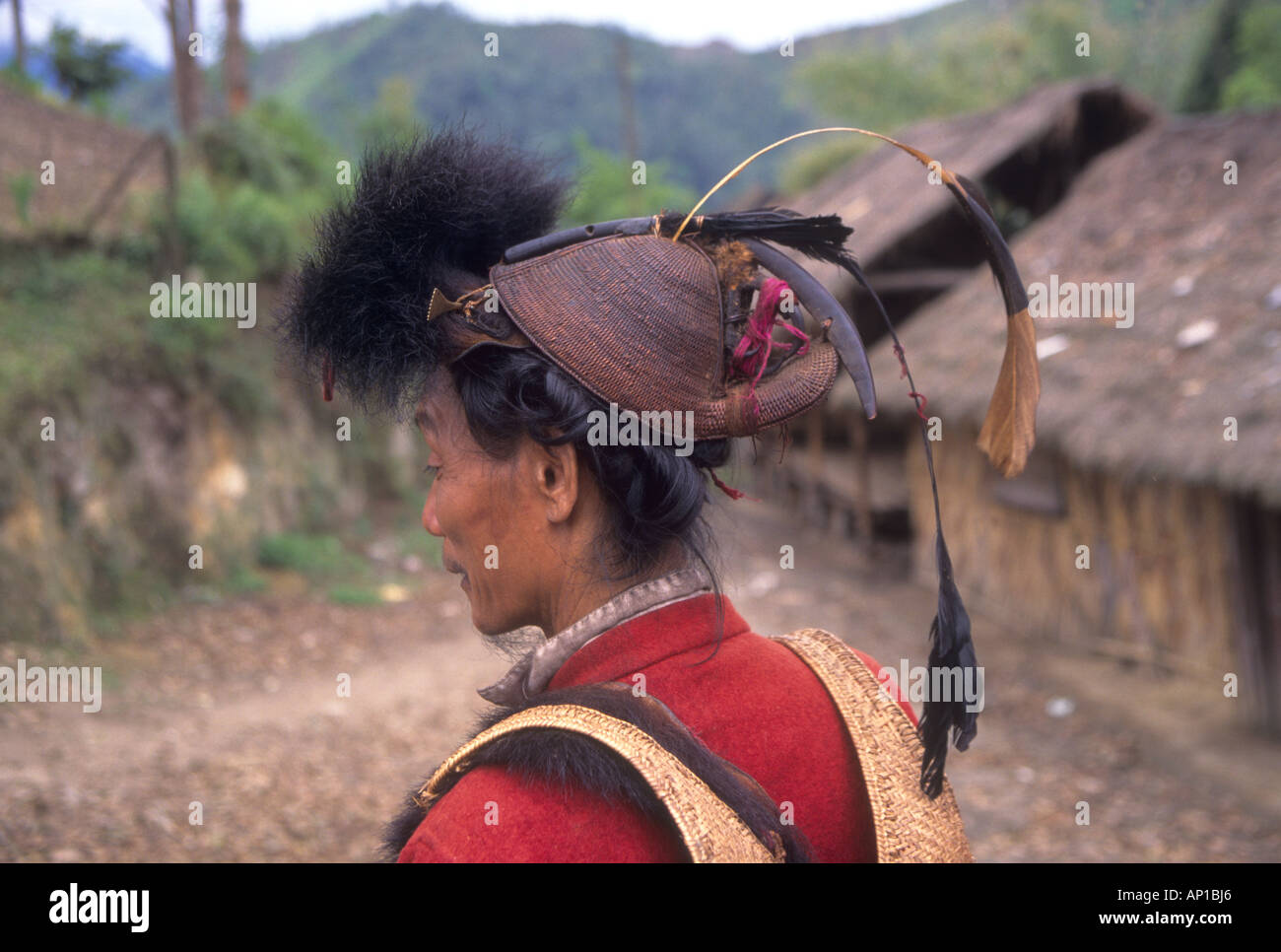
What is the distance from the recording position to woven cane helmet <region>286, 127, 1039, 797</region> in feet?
4.29

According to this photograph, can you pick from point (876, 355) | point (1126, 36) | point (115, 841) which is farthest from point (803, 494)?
point (1126, 36)

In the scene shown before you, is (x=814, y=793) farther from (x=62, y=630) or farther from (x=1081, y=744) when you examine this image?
(x=62, y=630)

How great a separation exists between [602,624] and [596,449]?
23 cm

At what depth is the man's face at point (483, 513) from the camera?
1379 mm

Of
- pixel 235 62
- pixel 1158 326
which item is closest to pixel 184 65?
Answer: pixel 235 62

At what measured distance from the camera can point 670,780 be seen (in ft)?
3.72

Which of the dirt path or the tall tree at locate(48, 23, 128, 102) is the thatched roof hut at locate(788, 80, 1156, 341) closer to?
the dirt path

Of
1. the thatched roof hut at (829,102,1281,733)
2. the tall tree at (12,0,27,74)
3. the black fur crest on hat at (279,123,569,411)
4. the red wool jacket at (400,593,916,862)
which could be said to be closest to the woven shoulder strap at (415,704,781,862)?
the red wool jacket at (400,593,916,862)

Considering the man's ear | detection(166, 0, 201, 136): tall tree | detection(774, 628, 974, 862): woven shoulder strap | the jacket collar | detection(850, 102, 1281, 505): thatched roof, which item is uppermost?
detection(166, 0, 201, 136): tall tree

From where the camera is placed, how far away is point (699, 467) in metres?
1.42

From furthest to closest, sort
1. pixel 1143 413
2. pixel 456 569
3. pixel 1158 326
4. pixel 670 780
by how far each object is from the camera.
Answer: pixel 1158 326 < pixel 1143 413 < pixel 456 569 < pixel 670 780

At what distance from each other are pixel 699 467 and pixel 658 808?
0.49m

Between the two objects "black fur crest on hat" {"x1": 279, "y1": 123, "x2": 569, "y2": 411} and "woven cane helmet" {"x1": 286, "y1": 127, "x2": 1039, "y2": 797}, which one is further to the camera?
"black fur crest on hat" {"x1": 279, "y1": 123, "x2": 569, "y2": 411}

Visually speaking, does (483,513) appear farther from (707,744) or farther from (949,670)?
(949,670)
